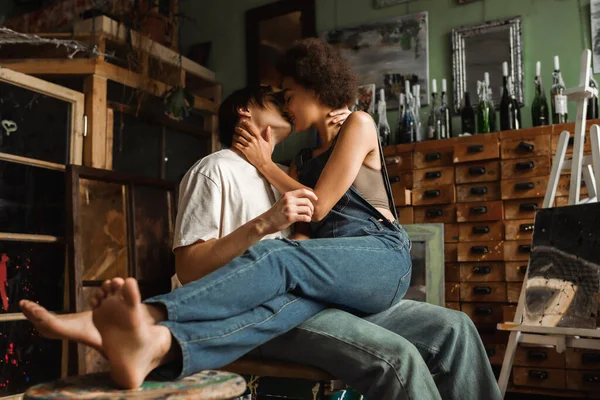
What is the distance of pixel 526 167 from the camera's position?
3201mm

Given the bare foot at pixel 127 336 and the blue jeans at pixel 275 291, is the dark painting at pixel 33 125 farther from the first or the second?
the bare foot at pixel 127 336

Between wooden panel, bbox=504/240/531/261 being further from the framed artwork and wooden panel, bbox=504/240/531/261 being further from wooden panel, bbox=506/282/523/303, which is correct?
the framed artwork

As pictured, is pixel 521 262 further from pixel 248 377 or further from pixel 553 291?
pixel 248 377

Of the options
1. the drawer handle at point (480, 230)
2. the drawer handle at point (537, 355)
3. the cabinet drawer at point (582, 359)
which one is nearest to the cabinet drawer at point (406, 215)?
the drawer handle at point (480, 230)

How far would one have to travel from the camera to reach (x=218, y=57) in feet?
15.7

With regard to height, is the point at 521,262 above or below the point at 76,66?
below

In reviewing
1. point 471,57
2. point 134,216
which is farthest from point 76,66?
point 471,57

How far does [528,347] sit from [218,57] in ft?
9.83

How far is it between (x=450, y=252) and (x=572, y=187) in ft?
2.68

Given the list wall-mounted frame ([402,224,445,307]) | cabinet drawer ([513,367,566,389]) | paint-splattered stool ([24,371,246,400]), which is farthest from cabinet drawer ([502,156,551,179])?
paint-splattered stool ([24,371,246,400])

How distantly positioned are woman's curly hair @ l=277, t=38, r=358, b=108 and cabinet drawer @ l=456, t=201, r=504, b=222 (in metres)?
1.65

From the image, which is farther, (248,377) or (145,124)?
(145,124)

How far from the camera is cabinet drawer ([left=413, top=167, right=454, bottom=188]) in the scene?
135 inches

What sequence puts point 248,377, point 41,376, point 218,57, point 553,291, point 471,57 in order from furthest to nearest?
point 218,57 < point 471,57 < point 41,376 < point 553,291 < point 248,377
